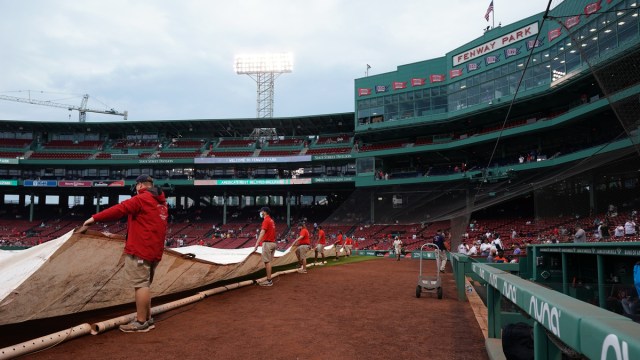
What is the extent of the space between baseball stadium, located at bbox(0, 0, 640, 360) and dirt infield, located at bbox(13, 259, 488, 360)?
0.15ft

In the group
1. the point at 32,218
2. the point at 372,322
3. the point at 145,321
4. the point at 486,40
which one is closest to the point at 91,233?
the point at 145,321

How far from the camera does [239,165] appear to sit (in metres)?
48.3

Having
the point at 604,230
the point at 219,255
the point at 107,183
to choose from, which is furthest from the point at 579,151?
the point at 107,183

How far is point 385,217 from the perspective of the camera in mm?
34594

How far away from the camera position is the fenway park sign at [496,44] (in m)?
31.0

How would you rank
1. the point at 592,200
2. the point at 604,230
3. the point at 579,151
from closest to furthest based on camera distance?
the point at 604,230, the point at 592,200, the point at 579,151

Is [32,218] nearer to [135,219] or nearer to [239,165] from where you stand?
[239,165]

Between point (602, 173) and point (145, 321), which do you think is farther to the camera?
point (602, 173)

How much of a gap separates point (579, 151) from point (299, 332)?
90.1 feet

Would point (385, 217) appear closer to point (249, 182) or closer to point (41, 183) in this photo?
point (249, 182)

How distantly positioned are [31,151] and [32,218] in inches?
319

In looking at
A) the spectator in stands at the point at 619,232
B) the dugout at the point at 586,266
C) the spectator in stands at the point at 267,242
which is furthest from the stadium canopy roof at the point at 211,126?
the dugout at the point at 586,266

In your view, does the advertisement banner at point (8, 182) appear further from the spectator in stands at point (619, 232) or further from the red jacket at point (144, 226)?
the spectator in stands at point (619, 232)

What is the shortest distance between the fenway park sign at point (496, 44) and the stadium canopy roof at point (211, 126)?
15.2 meters
